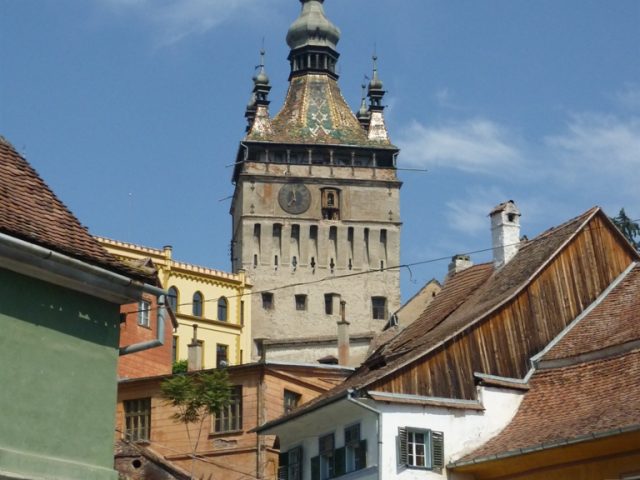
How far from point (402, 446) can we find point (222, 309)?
64657mm

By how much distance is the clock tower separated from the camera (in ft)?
336

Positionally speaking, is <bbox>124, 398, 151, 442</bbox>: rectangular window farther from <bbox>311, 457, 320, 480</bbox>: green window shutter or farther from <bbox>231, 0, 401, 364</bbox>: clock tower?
<bbox>231, 0, 401, 364</bbox>: clock tower

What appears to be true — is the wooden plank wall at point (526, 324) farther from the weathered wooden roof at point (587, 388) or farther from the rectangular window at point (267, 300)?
the rectangular window at point (267, 300)

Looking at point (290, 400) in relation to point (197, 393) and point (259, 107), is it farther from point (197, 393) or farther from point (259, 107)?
point (259, 107)

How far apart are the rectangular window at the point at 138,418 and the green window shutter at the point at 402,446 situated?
796 inches

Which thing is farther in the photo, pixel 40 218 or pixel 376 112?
pixel 376 112

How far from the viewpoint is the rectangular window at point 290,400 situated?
47.6 metres

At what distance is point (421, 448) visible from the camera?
2866cm

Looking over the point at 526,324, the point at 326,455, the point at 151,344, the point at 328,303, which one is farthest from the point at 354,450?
the point at 328,303

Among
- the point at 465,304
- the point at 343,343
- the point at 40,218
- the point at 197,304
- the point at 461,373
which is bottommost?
the point at 40,218

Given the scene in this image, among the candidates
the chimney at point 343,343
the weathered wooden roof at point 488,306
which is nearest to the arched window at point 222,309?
the chimney at point 343,343

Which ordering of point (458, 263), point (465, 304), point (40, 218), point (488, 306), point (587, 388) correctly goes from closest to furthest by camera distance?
point (40, 218) < point (587, 388) < point (488, 306) < point (465, 304) < point (458, 263)

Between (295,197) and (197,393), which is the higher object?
(295,197)

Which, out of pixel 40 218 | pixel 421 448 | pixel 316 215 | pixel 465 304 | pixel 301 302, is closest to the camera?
pixel 40 218
